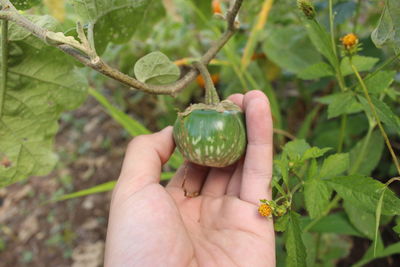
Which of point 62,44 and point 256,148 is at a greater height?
point 62,44

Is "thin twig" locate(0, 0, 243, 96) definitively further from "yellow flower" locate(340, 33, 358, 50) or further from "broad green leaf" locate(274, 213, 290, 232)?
"broad green leaf" locate(274, 213, 290, 232)

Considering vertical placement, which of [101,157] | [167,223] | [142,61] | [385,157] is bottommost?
[101,157]

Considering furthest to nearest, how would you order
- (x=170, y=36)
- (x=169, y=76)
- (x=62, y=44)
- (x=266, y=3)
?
(x=170, y=36) < (x=266, y=3) < (x=169, y=76) < (x=62, y=44)

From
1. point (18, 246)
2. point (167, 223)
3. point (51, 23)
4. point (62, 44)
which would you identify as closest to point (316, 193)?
point (167, 223)

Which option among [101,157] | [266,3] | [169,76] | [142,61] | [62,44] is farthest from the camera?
[101,157]

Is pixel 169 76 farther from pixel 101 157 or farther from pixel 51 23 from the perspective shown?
pixel 101 157

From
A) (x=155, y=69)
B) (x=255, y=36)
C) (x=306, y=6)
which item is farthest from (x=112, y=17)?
(x=255, y=36)

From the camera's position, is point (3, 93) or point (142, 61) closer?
point (142, 61)
